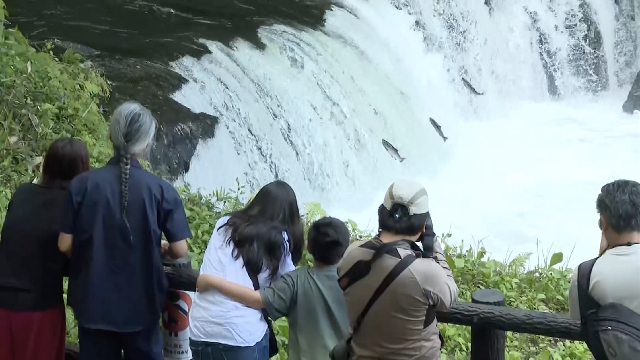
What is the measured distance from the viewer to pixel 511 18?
13.0 metres

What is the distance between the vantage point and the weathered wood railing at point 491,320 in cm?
243

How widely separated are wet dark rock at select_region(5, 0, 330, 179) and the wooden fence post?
544 centimetres

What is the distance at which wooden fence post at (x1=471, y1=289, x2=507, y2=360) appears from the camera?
260 cm

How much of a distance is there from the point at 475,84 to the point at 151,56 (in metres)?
5.84

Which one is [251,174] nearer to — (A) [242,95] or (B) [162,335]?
(A) [242,95]

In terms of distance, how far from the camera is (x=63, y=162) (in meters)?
2.56

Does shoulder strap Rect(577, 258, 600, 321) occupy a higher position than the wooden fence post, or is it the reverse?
shoulder strap Rect(577, 258, 600, 321)

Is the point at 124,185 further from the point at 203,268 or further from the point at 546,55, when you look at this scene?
the point at 546,55

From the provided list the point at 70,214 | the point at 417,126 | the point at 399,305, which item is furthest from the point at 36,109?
the point at 417,126

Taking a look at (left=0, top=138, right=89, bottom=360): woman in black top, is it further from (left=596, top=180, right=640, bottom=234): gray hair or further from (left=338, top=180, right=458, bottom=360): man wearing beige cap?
(left=596, top=180, right=640, bottom=234): gray hair

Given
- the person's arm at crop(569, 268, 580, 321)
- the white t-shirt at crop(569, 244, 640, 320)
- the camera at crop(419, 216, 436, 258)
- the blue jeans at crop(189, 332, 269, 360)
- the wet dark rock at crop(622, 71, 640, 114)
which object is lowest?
the blue jeans at crop(189, 332, 269, 360)

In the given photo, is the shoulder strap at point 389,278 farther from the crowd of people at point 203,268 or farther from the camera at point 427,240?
the camera at point 427,240

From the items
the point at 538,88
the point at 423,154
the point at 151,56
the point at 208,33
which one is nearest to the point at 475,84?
the point at 538,88

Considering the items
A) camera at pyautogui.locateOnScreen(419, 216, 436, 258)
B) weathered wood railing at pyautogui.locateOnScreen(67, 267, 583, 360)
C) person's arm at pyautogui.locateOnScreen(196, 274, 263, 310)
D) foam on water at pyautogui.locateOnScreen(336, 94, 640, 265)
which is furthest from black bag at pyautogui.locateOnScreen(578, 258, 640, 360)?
foam on water at pyautogui.locateOnScreen(336, 94, 640, 265)
